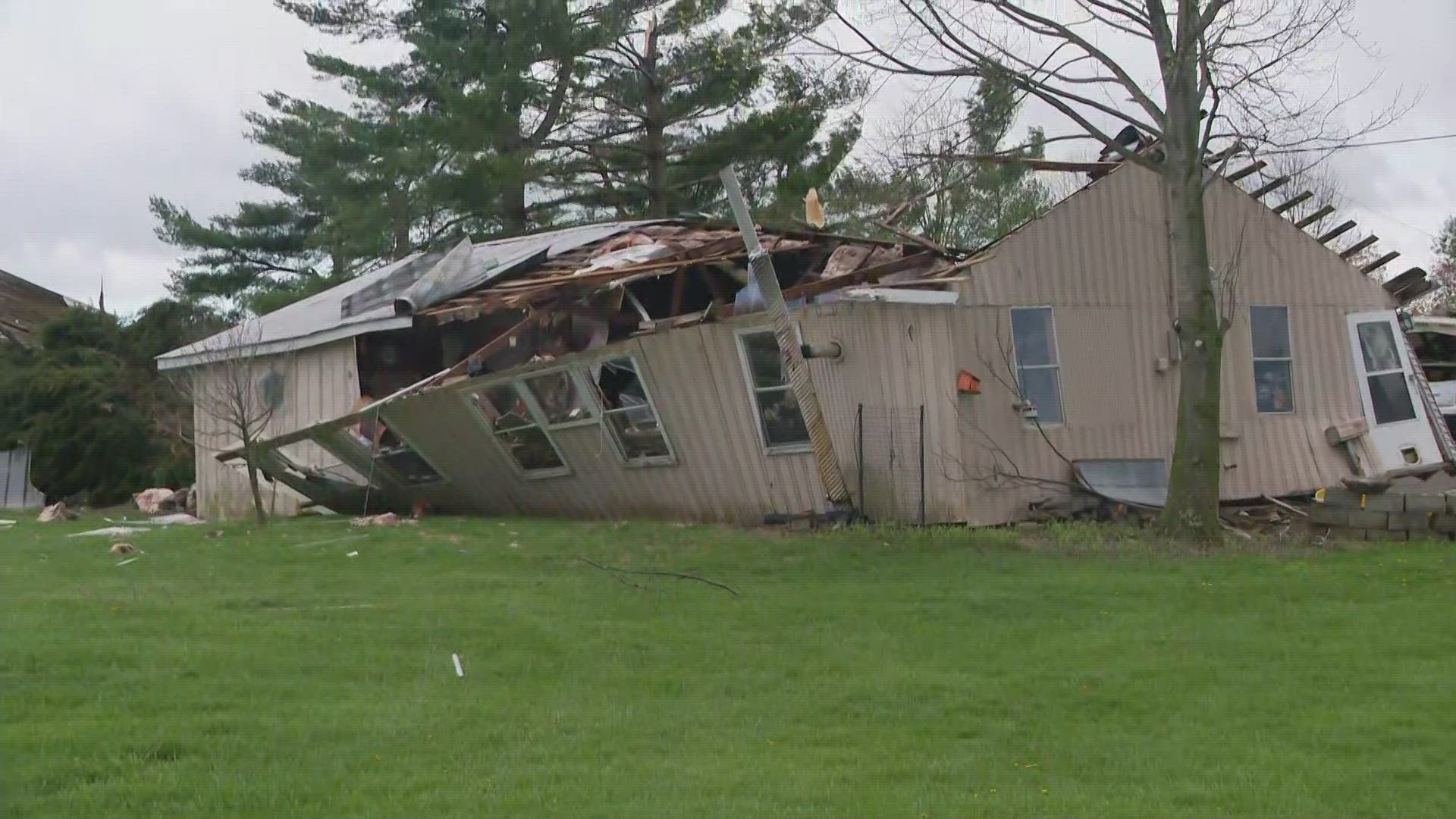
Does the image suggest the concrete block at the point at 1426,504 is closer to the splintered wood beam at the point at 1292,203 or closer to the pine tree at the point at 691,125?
the splintered wood beam at the point at 1292,203

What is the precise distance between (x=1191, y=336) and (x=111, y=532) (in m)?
12.5

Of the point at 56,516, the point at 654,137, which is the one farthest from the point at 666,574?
the point at 654,137

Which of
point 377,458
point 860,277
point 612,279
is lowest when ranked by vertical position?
point 377,458

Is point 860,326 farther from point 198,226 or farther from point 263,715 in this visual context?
point 198,226

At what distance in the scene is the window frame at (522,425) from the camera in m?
16.2

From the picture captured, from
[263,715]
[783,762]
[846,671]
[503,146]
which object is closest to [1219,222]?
[846,671]

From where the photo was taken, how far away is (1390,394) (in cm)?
1675

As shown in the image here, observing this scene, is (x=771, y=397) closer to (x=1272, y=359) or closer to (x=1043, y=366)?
(x=1043, y=366)

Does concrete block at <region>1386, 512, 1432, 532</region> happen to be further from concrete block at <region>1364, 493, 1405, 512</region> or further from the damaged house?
the damaged house

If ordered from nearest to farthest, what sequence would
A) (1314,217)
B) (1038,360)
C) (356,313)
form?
(1038,360) < (1314,217) < (356,313)

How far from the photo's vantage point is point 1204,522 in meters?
13.2

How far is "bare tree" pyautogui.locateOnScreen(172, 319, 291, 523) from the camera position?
16.7 metres

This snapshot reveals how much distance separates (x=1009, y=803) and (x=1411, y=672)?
364 cm

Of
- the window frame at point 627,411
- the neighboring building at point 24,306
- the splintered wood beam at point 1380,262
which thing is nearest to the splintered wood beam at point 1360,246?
the splintered wood beam at point 1380,262
